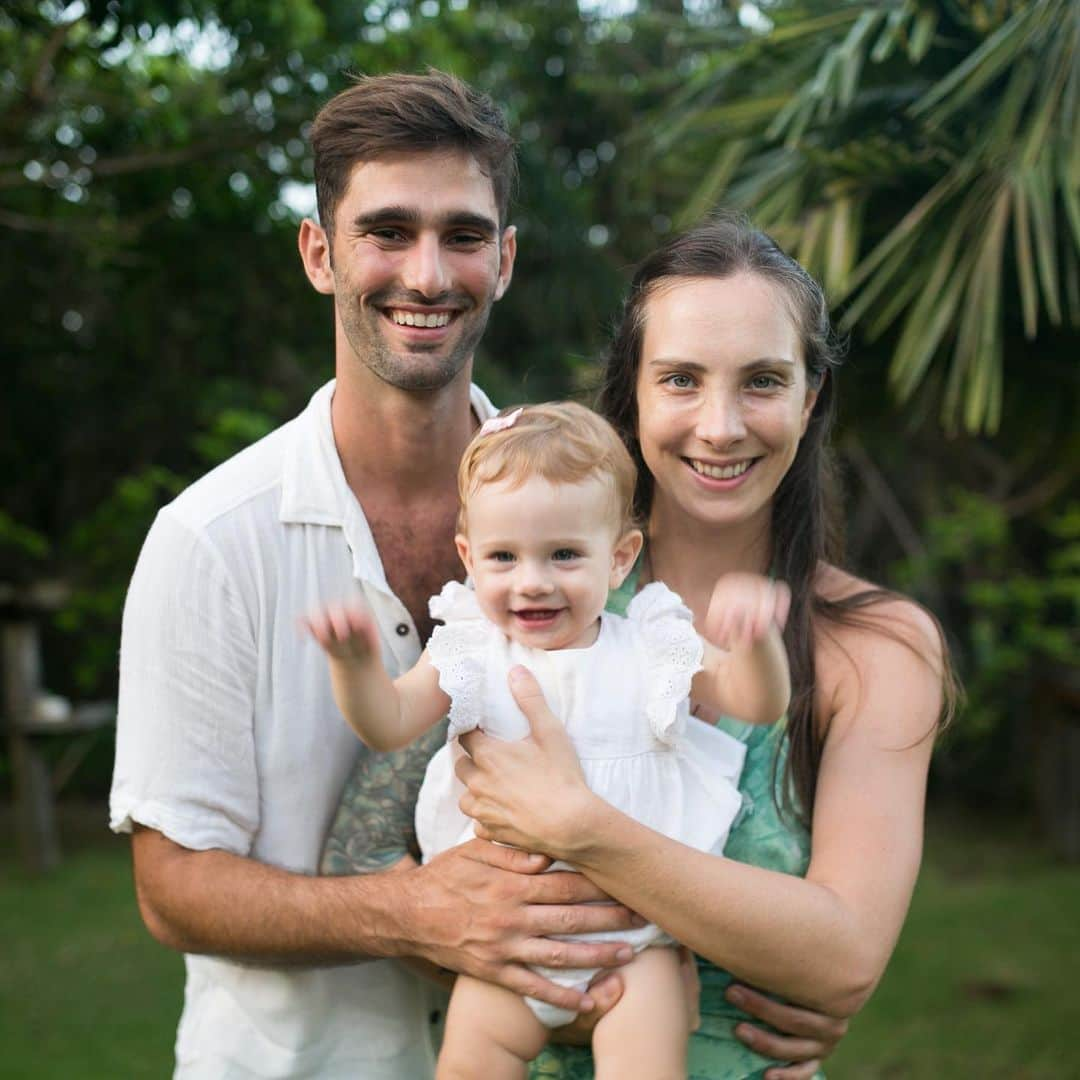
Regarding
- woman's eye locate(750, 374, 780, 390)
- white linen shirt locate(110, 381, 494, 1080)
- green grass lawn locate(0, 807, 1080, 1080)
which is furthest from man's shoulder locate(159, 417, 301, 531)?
green grass lawn locate(0, 807, 1080, 1080)

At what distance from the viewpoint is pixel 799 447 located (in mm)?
2637

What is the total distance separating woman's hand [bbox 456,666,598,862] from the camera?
2.15 m

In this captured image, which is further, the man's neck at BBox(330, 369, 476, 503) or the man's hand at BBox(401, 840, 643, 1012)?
the man's neck at BBox(330, 369, 476, 503)

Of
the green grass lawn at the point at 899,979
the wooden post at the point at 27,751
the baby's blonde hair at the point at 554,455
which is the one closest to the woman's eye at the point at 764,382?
the baby's blonde hair at the point at 554,455

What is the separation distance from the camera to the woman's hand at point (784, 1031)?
7.57 feet

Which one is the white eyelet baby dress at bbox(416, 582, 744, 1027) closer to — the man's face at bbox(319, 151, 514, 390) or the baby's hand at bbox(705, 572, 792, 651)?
the baby's hand at bbox(705, 572, 792, 651)

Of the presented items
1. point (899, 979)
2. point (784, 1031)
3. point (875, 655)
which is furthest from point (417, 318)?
point (899, 979)

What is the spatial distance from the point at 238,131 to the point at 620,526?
552cm

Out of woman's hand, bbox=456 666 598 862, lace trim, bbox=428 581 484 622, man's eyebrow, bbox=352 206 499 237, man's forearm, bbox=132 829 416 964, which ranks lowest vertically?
man's forearm, bbox=132 829 416 964

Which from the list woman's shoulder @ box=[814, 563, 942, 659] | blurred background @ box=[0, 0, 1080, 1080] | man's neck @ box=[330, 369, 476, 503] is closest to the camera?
woman's shoulder @ box=[814, 563, 942, 659]

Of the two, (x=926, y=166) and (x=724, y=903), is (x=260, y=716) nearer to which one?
(x=724, y=903)

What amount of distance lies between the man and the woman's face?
46 cm

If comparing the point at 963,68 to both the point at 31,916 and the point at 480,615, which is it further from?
the point at 31,916

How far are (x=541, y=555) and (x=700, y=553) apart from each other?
1.48 ft
